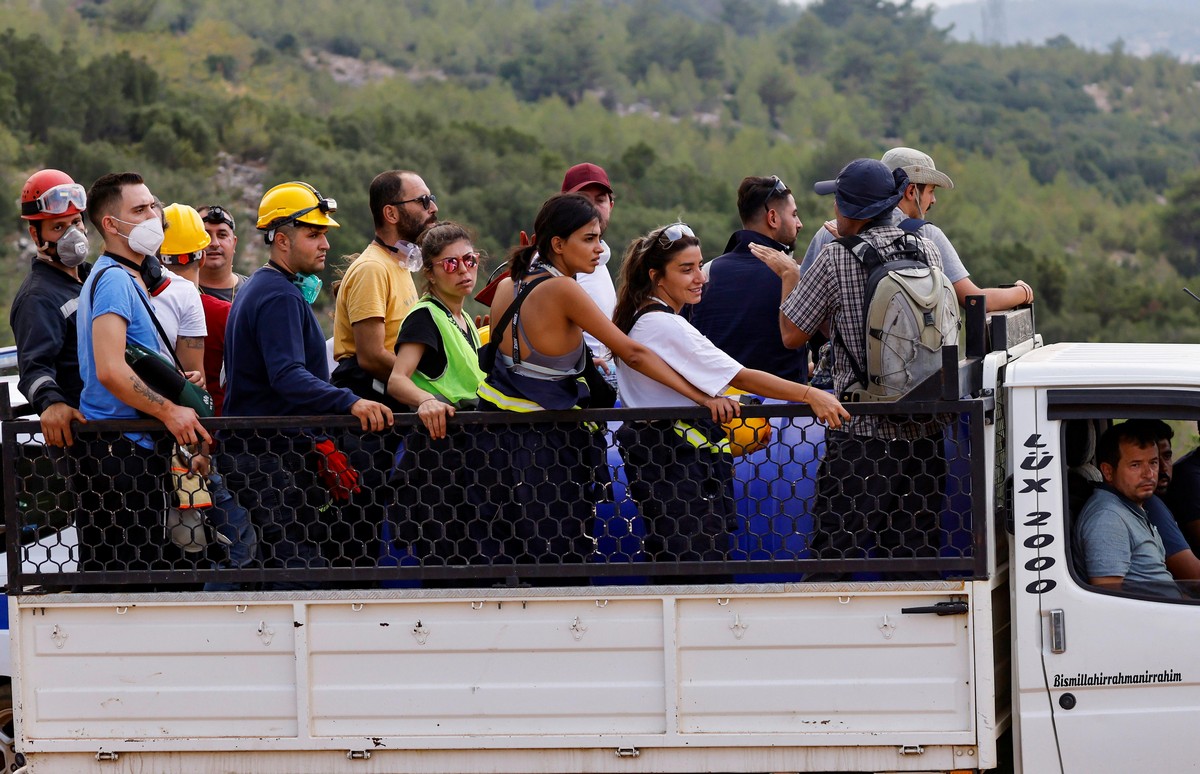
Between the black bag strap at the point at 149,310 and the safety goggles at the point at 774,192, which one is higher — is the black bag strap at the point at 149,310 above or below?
below

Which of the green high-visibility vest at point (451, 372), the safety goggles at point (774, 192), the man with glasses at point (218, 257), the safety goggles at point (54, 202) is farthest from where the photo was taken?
the man with glasses at point (218, 257)

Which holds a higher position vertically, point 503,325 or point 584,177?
point 584,177

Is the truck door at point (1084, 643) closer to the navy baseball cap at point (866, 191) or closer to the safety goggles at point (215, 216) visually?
the navy baseball cap at point (866, 191)

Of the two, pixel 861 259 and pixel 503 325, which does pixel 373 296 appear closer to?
pixel 503 325

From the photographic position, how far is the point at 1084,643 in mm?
3754

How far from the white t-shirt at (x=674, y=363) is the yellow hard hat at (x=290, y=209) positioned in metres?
1.14

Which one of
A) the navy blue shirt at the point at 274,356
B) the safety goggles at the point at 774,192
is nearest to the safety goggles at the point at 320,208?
the navy blue shirt at the point at 274,356

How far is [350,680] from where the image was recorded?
3936mm

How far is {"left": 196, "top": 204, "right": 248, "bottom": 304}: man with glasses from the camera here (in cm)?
571

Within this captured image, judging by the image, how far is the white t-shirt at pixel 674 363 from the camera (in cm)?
401

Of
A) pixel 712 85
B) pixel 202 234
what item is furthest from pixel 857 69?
pixel 202 234

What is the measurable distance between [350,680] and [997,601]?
1.96m

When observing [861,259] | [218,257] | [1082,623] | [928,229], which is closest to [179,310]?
[218,257]

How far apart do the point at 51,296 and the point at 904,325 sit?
9.31 ft
